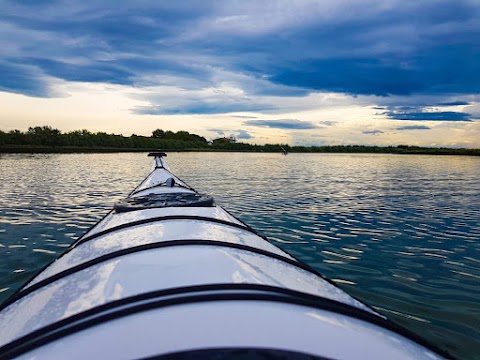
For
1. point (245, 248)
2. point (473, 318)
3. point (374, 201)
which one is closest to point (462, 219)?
point (374, 201)

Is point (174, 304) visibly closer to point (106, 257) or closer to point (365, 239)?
point (106, 257)

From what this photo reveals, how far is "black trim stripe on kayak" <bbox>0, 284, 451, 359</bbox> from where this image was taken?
1.70 m

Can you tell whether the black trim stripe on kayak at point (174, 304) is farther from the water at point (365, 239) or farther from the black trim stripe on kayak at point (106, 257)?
the water at point (365, 239)

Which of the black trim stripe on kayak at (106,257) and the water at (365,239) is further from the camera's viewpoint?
the water at (365,239)

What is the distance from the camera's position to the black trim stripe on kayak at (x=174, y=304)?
1697 millimetres

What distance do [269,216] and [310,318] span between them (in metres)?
11.4

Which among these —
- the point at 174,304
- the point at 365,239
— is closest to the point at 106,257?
the point at 174,304

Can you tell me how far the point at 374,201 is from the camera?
17.1 metres

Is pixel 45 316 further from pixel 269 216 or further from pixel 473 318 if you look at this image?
pixel 269 216

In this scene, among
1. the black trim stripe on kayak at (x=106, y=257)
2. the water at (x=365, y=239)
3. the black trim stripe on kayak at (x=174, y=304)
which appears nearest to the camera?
the black trim stripe on kayak at (x=174, y=304)

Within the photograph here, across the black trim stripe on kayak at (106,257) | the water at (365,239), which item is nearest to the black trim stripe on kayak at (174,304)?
the black trim stripe on kayak at (106,257)

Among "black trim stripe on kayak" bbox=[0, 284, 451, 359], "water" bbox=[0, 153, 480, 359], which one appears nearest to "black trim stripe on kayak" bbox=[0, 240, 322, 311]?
"black trim stripe on kayak" bbox=[0, 284, 451, 359]

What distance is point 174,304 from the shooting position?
179 cm

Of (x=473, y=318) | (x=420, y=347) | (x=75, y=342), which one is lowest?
(x=473, y=318)
